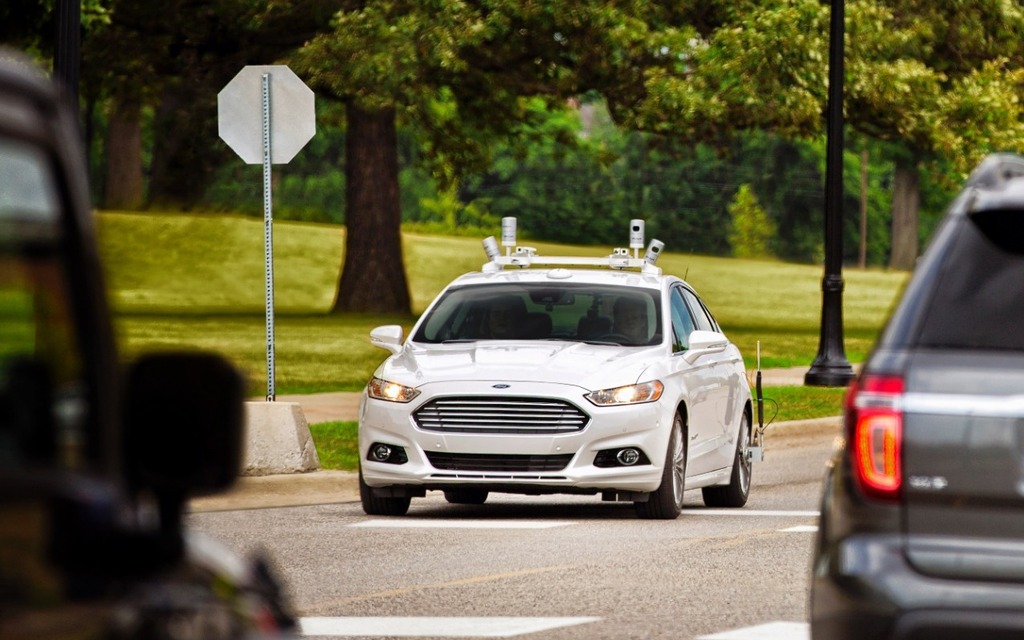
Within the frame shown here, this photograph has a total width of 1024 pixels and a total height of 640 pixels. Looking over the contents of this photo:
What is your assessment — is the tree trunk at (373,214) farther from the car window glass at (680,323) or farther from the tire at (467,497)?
the tire at (467,497)

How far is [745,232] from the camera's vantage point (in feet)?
295

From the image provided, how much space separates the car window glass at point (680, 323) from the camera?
13492 mm

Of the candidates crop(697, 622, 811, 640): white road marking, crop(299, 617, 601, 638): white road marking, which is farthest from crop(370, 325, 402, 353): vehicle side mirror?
crop(697, 622, 811, 640): white road marking

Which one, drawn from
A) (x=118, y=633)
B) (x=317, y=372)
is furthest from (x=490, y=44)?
(x=118, y=633)

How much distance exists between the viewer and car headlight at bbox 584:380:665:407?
12336mm

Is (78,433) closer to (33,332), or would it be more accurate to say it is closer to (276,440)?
(33,332)

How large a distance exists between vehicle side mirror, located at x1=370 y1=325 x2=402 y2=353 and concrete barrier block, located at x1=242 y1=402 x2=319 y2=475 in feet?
5.12

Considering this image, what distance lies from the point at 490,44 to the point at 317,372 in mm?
7389

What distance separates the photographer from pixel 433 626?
840cm

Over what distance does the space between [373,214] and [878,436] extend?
3323cm

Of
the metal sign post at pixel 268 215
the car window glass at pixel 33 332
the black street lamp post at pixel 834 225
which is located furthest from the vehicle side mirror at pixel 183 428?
the black street lamp post at pixel 834 225

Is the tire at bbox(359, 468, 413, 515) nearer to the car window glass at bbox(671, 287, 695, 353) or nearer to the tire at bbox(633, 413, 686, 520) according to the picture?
the tire at bbox(633, 413, 686, 520)

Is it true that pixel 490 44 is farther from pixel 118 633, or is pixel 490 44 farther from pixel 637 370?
pixel 118 633

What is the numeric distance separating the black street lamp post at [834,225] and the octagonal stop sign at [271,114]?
382 inches
